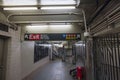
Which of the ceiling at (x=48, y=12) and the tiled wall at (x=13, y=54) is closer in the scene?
the ceiling at (x=48, y=12)

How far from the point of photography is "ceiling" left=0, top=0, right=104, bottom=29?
9.62 ft

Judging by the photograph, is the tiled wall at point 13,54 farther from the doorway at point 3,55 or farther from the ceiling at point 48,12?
the ceiling at point 48,12

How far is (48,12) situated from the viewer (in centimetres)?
364

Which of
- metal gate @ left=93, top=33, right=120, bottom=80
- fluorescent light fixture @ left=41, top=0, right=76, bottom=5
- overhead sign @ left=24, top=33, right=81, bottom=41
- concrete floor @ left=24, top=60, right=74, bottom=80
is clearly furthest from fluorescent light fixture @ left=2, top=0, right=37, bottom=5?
concrete floor @ left=24, top=60, right=74, bottom=80

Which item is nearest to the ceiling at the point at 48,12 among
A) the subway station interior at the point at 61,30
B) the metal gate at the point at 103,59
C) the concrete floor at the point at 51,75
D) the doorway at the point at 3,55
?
the subway station interior at the point at 61,30

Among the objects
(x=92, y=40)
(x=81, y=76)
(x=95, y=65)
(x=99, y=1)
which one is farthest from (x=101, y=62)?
(x=81, y=76)

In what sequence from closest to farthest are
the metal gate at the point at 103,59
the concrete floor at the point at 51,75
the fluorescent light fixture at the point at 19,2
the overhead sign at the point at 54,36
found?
the fluorescent light fixture at the point at 19,2 → the metal gate at the point at 103,59 → the overhead sign at the point at 54,36 → the concrete floor at the point at 51,75

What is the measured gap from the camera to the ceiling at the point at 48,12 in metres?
2.93

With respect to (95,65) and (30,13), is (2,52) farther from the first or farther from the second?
(95,65)

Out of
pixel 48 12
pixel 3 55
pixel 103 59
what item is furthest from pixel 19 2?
pixel 103 59

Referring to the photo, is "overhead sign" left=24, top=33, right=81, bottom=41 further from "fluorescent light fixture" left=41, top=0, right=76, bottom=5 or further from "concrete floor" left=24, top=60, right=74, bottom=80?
"concrete floor" left=24, top=60, right=74, bottom=80

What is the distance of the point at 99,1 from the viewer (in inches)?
120

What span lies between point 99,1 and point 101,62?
175cm

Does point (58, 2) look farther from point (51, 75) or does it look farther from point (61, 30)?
point (51, 75)
